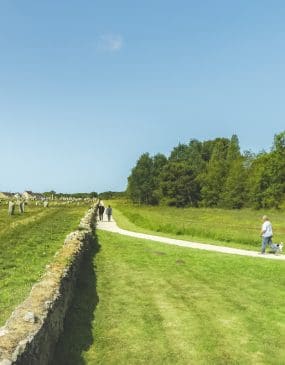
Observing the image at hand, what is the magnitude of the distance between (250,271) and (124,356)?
1169 cm

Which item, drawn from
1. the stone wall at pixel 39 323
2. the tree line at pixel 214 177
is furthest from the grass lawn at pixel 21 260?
the tree line at pixel 214 177

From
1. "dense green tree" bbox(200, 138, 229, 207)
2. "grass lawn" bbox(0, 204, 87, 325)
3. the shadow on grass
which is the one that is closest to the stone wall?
the shadow on grass

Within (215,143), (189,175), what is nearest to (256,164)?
(189,175)

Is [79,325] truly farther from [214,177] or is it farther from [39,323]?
[214,177]

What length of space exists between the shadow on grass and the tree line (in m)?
80.2

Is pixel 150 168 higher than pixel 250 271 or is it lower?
higher

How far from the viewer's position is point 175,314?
13.2 meters

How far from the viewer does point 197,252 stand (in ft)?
85.5

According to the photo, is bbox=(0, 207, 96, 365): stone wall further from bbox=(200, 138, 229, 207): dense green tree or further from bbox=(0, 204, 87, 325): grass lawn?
bbox=(200, 138, 229, 207): dense green tree

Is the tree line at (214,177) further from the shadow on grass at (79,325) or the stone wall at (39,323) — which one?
the stone wall at (39,323)

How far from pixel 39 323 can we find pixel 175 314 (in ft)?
18.0

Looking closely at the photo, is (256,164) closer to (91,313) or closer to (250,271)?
(250,271)

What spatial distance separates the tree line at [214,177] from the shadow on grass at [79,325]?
80215mm

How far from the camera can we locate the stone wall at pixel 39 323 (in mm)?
7149
